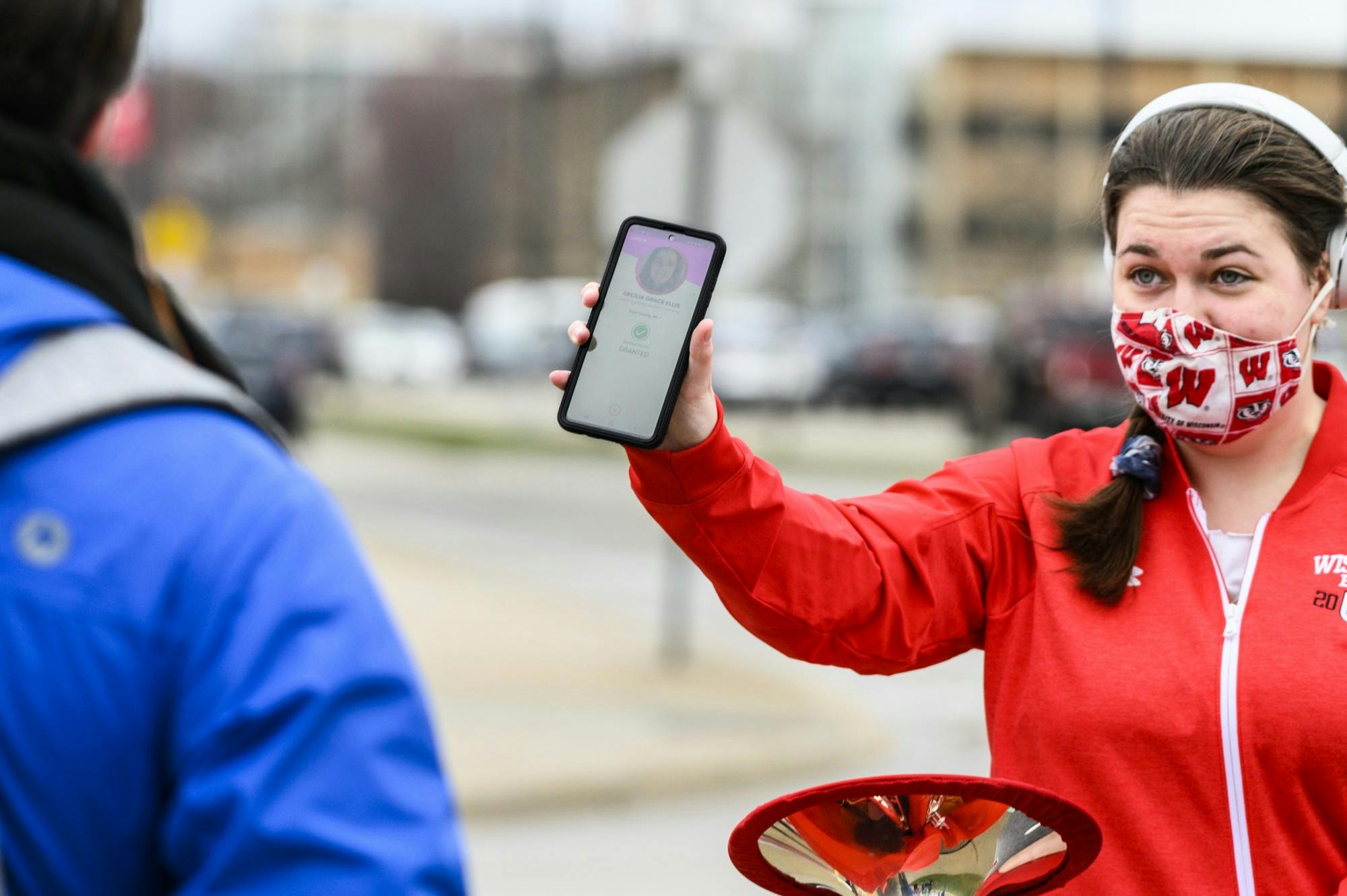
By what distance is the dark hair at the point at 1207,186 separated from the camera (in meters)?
2.47

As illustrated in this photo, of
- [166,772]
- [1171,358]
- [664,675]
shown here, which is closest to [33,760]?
[166,772]

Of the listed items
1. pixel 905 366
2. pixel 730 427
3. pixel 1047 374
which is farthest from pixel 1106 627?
pixel 905 366

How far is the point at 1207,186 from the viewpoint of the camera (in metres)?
2.48

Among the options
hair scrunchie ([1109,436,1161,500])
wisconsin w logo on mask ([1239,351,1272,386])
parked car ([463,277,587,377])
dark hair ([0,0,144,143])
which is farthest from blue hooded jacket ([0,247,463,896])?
parked car ([463,277,587,377])

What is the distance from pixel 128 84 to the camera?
1967mm

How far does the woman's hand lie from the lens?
237 centimetres

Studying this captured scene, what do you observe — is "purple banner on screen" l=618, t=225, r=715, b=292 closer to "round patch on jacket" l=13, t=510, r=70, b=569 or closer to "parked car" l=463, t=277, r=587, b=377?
"round patch on jacket" l=13, t=510, r=70, b=569

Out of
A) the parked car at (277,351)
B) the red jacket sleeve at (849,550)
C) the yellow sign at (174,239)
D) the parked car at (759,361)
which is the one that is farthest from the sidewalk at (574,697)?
the parked car at (759,361)

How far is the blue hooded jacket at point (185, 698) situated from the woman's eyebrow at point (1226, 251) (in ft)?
4.50

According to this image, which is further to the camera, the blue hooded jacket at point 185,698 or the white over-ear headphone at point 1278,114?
the white over-ear headphone at point 1278,114

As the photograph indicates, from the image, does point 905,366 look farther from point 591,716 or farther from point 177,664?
point 177,664

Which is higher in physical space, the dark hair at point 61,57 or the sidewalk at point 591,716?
the dark hair at point 61,57

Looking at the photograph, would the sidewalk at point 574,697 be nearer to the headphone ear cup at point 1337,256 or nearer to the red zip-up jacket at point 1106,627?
the red zip-up jacket at point 1106,627

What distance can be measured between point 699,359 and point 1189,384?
2.24 ft
